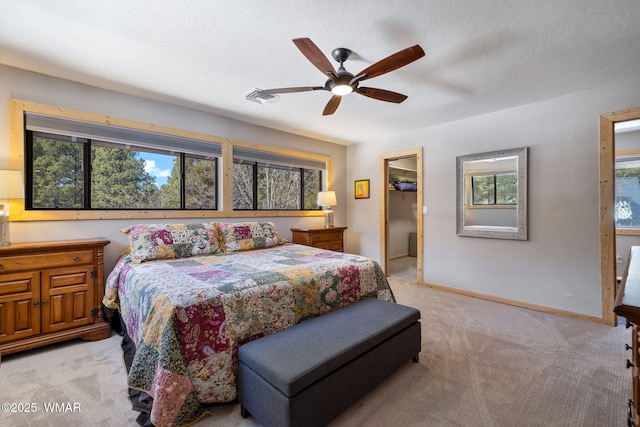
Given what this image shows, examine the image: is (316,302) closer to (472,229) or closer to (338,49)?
(338,49)

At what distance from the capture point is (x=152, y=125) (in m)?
3.26

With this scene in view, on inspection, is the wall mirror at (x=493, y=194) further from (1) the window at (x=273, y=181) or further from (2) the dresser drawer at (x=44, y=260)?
(2) the dresser drawer at (x=44, y=260)

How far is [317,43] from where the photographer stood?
2.19 m

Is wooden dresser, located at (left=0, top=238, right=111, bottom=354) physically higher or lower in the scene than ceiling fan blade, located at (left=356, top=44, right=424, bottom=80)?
lower

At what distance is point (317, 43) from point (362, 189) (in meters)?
3.32

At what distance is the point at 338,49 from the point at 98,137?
265 centimetres

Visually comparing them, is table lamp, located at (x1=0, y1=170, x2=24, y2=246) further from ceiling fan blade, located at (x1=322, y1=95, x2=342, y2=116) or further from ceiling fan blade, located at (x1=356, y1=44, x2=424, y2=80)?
ceiling fan blade, located at (x1=356, y1=44, x2=424, y2=80)

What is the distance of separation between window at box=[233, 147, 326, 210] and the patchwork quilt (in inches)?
76.4

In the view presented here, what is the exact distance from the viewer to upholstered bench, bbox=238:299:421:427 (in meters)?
1.37

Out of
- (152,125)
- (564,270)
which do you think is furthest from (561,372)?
(152,125)

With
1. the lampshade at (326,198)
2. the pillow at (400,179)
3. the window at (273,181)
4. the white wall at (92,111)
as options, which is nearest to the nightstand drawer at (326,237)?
the lampshade at (326,198)

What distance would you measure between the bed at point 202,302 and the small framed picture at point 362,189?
2.63 meters

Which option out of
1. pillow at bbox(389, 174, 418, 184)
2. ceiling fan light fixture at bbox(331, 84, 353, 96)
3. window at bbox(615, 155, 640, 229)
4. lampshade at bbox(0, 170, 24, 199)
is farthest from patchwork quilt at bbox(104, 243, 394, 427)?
window at bbox(615, 155, 640, 229)

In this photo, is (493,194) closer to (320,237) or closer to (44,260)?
(320,237)
